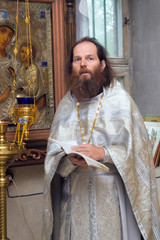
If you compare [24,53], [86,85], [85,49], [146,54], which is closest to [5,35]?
[24,53]

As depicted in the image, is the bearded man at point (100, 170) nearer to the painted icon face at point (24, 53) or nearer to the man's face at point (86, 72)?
the man's face at point (86, 72)

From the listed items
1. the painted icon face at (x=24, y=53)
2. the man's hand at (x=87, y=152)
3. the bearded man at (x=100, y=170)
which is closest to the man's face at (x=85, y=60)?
the bearded man at (x=100, y=170)

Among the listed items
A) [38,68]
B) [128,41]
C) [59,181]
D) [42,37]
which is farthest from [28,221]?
[128,41]

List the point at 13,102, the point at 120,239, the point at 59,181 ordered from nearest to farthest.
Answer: the point at 120,239 → the point at 59,181 → the point at 13,102

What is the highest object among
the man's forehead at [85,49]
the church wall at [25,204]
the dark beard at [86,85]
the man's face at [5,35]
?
the man's face at [5,35]

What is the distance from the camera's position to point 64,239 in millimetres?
1978

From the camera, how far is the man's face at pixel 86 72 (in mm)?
1964

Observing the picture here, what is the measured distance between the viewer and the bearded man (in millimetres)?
1880

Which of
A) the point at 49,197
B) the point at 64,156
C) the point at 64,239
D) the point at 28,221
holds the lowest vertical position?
the point at 28,221

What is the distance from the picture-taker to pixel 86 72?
197 cm

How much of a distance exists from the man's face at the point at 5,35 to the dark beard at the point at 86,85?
0.75m

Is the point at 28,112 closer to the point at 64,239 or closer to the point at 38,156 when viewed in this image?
the point at 38,156

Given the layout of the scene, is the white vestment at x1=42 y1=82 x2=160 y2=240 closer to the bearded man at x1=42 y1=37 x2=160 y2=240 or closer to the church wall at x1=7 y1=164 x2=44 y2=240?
the bearded man at x1=42 y1=37 x2=160 y2=240

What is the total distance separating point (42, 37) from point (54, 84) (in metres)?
0.37
